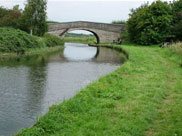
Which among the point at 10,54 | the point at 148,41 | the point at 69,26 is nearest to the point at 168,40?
the point at 148,41

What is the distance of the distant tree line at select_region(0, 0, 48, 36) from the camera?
2741 cm

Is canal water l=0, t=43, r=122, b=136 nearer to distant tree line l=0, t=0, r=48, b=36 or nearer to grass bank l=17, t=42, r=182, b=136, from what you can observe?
grass bank l=17, t=42, r=182, b=136

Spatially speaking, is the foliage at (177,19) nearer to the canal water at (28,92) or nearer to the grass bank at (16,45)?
the grass bank at (16,45)

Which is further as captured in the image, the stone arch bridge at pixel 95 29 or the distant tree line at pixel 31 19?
the stone arch bridge at pixel 95 29

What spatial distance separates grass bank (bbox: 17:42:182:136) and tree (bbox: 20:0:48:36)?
21055 mm

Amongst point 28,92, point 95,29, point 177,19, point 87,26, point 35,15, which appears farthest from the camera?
point 95,29

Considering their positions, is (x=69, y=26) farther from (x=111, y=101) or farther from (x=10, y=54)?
(x=111, y=101)

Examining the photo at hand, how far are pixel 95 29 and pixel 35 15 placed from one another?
17.8 metres

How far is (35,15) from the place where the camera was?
27766 millimetres

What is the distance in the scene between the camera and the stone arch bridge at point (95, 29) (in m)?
41.9

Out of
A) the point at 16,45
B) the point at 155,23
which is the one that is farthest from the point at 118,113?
the point at 155,23

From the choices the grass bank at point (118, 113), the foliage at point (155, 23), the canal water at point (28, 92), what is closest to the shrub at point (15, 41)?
the canal water at point (28, 92)

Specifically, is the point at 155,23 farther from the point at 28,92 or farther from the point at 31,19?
the point at 28,92

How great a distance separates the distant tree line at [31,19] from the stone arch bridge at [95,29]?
451 inches
